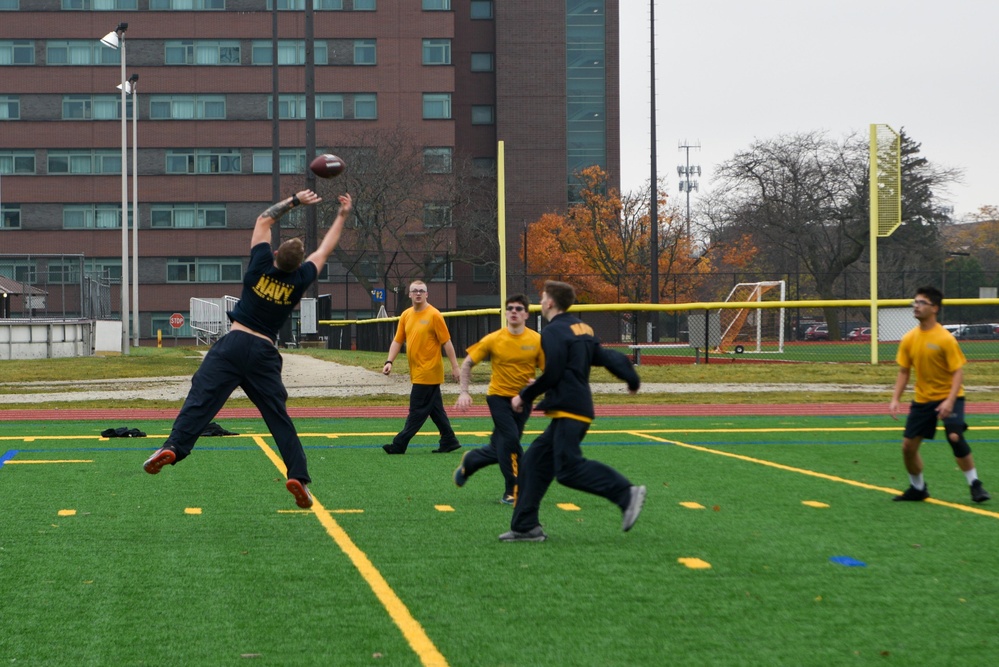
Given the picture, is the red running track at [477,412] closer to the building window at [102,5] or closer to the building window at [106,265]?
the building window at [106,265]

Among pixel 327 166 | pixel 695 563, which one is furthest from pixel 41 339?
pixel 695 563

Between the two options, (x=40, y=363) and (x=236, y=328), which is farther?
(x=40, y=363)

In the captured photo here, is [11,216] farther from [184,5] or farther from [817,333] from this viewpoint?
[817,333]

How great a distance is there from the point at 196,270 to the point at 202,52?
12.9 meters

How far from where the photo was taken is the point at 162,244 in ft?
247

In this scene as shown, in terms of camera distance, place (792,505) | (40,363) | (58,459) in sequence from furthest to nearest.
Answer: (40,363) → (58,459) → (792,505)

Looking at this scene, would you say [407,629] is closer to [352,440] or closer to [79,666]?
[79,666]

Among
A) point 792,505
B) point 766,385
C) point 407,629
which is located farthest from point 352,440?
point 766,385

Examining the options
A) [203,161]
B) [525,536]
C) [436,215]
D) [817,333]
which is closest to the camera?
[525,536]

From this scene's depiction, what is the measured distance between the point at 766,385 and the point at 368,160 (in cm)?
4260

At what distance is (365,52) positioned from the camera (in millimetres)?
76062

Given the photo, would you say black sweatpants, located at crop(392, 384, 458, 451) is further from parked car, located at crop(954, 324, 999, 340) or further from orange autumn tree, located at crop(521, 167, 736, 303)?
orange autumn tree, located at crop(521, 167, 736, 303)

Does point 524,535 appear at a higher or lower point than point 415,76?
lower

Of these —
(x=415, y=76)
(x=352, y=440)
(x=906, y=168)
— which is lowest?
(x=352, y=440)
